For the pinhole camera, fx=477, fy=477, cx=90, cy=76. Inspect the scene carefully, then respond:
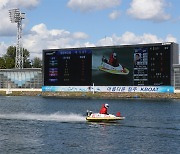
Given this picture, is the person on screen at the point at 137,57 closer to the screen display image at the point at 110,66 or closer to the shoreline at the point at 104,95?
the screen display image at the point at 110,66

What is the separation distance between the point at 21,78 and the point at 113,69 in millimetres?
51065

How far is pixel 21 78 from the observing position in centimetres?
18938

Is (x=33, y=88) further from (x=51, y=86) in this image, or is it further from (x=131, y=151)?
(x=131, y=151)

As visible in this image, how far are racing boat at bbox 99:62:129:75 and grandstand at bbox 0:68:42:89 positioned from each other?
3651 cm

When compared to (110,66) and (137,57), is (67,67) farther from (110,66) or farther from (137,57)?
(137,57)

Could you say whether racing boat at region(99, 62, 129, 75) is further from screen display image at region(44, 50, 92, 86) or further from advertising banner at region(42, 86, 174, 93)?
screen display image at region(44, 50, 92, 86)

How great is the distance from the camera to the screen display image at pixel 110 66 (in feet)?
474

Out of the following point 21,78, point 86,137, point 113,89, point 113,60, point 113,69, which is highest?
point 113,60

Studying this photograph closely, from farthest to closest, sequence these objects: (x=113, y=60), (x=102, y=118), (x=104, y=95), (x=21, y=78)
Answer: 1. (x=21, y=78)
2. (x=104, y=95)
3. (x=113, y=60)
4. (x=102, y=118)

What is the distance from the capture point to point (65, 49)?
541 feet

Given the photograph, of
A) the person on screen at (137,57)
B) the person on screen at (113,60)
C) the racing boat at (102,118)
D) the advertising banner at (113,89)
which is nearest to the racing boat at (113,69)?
the person on screen at (113,60)

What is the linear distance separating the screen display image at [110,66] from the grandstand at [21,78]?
13.5 metres

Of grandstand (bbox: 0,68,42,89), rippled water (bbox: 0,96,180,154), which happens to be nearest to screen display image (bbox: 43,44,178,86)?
grandstand (bbox: 0,68,42,89)

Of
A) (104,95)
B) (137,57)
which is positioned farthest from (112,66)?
(104,95)
